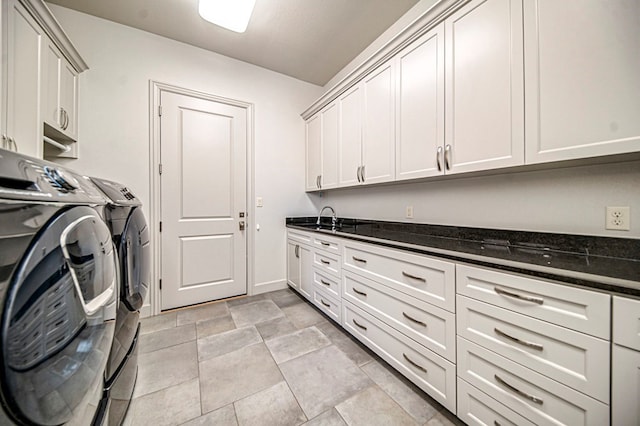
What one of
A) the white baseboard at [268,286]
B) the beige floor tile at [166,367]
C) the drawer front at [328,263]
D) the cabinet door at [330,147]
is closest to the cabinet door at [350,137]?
the cabinet door at [330,147]

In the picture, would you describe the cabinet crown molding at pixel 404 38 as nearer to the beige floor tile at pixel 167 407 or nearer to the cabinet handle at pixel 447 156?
the cabinet handle at pixel 447 156

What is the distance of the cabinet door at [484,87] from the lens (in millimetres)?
1215

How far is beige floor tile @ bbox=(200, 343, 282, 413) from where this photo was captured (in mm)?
1343

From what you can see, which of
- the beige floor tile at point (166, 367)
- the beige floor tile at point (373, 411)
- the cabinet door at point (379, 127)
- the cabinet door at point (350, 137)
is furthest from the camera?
the cabinet door at point (350, 137)

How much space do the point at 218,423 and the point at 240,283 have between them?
1.69m

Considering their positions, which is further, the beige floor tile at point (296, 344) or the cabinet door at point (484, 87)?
the beige floor tile at point (296, 344)

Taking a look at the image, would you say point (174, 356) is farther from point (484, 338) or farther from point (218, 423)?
point (484, 338)

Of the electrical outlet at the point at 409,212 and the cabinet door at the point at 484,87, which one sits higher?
the cabinet door at the point at 484,87

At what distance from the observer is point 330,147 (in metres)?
2.68

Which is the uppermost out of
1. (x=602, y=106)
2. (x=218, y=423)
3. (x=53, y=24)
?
(x=53, y=24)

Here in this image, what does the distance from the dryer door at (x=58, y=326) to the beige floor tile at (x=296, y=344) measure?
3.92 feet

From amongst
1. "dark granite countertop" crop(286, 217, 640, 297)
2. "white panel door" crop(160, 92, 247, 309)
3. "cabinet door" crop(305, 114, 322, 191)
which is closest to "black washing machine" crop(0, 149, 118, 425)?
"dark granite countertop" crop(286, 217, 640, 297)

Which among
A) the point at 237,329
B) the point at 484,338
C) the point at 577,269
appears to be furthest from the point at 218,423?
the point at 577,269

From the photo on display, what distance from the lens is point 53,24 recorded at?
1.60 metres
